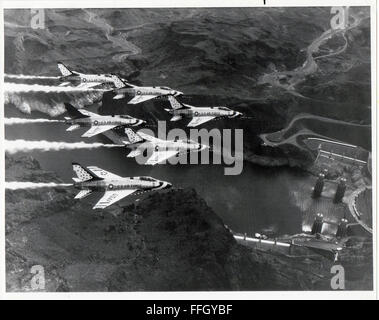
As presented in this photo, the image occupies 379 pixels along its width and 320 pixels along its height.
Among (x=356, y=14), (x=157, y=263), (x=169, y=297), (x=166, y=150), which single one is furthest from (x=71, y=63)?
(x=356, y=14)

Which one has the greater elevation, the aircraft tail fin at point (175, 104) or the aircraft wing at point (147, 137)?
the aircraft tail fin at point (175, 104)

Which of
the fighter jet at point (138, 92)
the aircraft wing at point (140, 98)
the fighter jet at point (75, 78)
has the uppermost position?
the fighter jet at point (75, 78)

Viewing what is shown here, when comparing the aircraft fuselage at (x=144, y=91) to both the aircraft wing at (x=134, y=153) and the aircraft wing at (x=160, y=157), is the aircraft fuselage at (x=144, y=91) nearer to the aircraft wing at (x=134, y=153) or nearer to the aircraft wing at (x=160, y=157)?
the aircraft wing at (x=134, y=153)

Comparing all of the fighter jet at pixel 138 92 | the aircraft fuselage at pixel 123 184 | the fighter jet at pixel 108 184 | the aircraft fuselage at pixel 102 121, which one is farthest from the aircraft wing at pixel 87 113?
the aircraft fuselage at pixel 123 184

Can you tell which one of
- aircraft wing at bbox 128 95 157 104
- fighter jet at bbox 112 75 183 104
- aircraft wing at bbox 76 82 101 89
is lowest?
aircraft wing at bbox 128 95 157 104

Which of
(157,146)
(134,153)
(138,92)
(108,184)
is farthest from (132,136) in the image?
(108,184)

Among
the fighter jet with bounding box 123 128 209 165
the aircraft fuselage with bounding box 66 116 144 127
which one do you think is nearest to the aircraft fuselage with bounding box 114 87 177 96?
the aircraft fuselage with bounding box 66 116 144 127

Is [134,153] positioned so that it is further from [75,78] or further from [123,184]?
[75,78]

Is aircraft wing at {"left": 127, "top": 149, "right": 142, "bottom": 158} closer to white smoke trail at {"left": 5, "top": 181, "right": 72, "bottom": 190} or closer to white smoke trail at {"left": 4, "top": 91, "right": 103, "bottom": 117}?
white smoke trail at {"left": 5, "top": 181, "right": 72, "bottom": 190}
